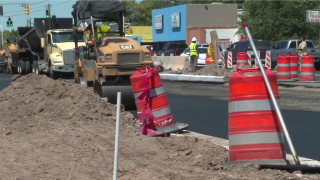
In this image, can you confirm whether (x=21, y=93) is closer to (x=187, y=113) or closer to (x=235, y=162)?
(x=187, y=113)

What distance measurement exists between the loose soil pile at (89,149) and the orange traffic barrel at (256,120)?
1.02 ft

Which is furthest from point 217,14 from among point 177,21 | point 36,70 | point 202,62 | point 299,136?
point 299,136

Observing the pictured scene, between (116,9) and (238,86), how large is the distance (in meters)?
9.47

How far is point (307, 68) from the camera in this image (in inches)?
833

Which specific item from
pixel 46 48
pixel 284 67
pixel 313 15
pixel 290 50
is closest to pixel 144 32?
pixel 313 15

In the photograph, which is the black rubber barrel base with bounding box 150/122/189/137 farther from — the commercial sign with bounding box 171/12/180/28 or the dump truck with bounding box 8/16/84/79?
the commercial sign with bounding box 171/12/180/28

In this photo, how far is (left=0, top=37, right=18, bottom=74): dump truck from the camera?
120 feet

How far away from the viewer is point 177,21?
68.8 meters

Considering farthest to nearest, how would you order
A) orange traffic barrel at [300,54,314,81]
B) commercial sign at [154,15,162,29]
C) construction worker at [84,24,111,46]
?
commercial sign at [154,15,162,29]
orange traffic barrel at [300,54,314,81]
construction worker at [84,24,111,46]

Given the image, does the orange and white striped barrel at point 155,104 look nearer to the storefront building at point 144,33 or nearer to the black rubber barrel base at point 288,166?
the black rubber barrel base at point 288,166

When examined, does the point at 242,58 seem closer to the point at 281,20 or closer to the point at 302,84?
the point at 302,84

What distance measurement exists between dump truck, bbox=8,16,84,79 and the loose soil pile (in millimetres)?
9886

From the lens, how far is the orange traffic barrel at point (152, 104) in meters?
10.2

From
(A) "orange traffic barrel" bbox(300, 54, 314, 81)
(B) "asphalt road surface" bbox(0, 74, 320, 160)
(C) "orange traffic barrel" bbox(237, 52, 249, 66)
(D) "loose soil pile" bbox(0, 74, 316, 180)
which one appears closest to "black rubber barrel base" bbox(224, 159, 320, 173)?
(D) "loose soil pile" bbox(0, 74, 316, 180)
